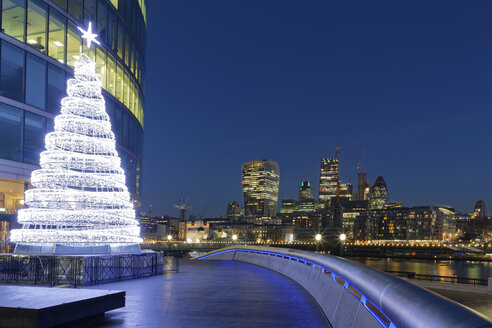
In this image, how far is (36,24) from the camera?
31359 millimetres

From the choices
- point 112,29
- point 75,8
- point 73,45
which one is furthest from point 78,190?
point 112,29

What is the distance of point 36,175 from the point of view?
77.9 ft

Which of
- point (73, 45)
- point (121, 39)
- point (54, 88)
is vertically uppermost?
point (121, 39)

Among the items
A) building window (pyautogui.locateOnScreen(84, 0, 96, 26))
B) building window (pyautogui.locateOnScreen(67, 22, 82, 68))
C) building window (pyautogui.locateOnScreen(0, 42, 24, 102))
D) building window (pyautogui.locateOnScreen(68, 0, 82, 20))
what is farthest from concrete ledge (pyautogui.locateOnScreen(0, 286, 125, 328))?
building window (pyautogui.locateOnScreen(84, 0, 96, 26))

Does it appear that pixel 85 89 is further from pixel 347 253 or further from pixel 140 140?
pixel 347 253

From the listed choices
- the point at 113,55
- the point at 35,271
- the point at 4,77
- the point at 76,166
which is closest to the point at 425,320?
the point at 35,271

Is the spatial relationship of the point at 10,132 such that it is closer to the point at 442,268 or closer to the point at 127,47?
the point at 127,47

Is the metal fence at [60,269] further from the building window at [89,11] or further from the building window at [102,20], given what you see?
the building window at [102,20]

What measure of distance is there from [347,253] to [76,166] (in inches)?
6974

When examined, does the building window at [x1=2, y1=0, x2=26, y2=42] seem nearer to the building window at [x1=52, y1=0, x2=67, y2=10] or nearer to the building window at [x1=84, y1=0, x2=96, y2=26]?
the building window at [x1=52, y1=0, x2=67, y2=10]

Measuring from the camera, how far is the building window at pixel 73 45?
35.0 m

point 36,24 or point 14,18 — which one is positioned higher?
point 36,24

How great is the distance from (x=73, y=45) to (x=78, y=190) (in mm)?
16592

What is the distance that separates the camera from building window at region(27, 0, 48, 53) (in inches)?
1213
